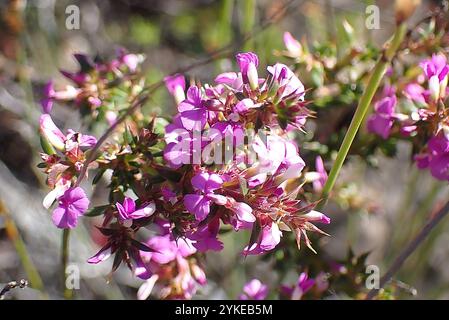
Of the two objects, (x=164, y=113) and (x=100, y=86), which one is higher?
(x=100, y=86)

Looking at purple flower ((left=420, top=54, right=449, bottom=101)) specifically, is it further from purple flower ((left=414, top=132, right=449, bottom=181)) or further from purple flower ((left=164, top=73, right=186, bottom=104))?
purple flower ((left=164, top=73, right=186, bottom=104))

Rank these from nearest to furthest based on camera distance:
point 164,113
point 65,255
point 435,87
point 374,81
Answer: point 374,81 < point 435,87 < point 65,255 < point 164,113

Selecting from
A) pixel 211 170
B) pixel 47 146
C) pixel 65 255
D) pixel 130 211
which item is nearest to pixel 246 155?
pixel 211 170

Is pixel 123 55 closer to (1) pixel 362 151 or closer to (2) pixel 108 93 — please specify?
(2) pixel 108 93

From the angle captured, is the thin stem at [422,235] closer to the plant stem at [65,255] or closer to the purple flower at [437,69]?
the purple flower at [437,69]

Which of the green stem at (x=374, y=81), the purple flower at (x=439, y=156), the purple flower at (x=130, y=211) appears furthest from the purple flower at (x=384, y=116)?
the purple flower at (x=130, y=211)

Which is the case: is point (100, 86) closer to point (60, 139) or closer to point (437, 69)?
point (60, 139)

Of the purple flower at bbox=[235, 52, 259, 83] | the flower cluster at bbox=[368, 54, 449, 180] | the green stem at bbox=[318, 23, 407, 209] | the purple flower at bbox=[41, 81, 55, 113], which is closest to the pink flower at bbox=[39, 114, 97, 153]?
the purple flower at bbox=[41, 81, 55, 113]
